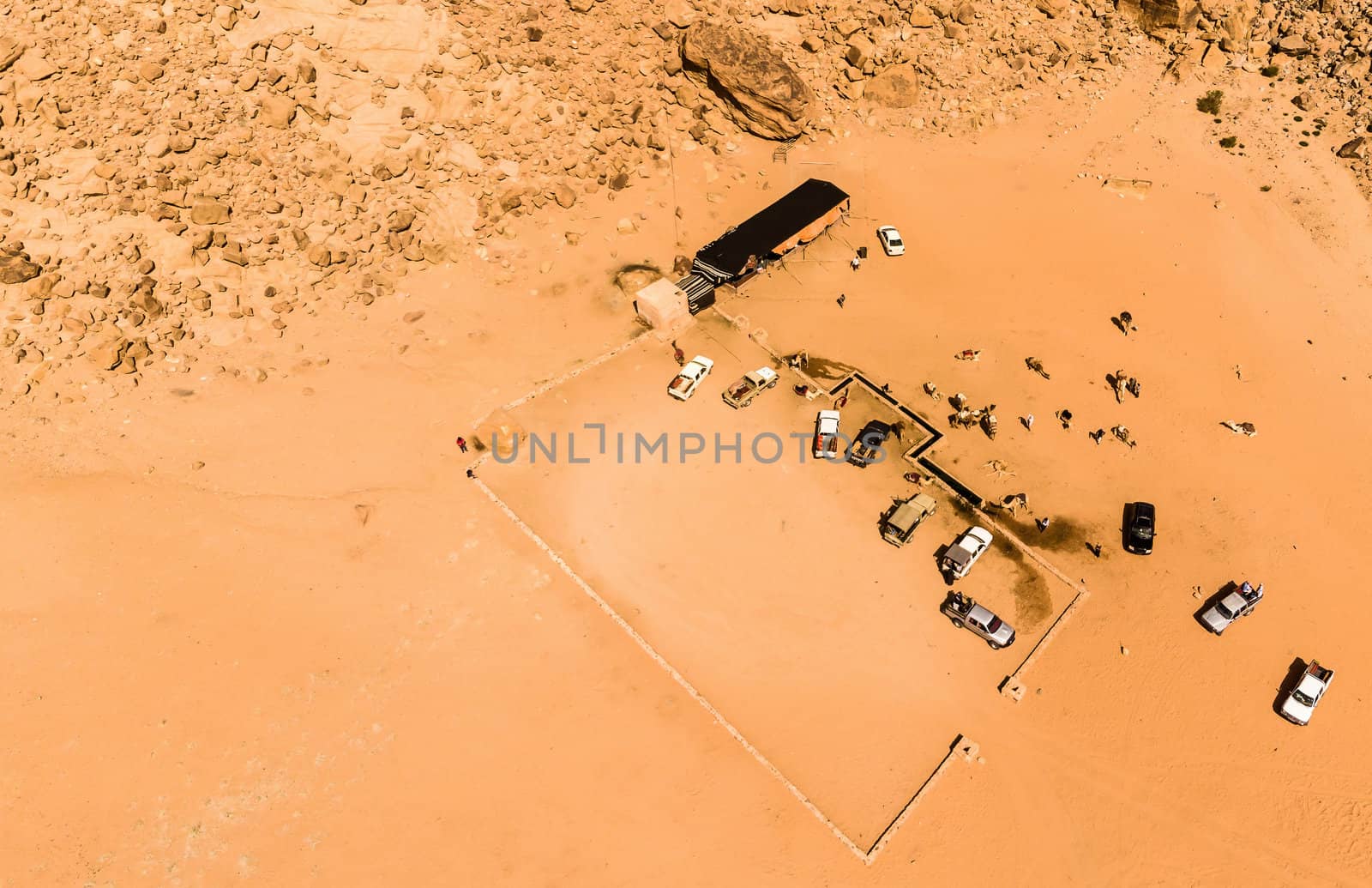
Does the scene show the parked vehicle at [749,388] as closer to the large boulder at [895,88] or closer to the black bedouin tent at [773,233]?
the black bedouin tent at [773,233]

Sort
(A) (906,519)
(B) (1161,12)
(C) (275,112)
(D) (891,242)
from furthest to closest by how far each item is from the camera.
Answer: (B) (1161,12)
(D) (891,242)
(C) (275,112)
(A) (906,519)

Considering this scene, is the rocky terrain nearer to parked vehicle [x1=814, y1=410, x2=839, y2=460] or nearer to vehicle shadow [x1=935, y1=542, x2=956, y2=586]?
parked vehicle [x1=814, y1=410, x2=839, y2=460]

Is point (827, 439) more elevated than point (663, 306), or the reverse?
point (663, 306)

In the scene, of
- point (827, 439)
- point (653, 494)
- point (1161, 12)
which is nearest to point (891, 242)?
point (827, 439)

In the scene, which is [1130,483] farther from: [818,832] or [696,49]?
[696,49]

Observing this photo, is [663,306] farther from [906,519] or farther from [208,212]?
[208,212]

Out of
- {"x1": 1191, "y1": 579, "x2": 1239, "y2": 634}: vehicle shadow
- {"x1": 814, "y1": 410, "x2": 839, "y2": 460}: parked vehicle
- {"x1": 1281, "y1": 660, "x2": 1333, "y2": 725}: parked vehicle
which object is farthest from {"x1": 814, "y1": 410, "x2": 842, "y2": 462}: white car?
{"x1": 1281, "y1": 660, "x2": 1333, "y2": 725}: parked vehicle
